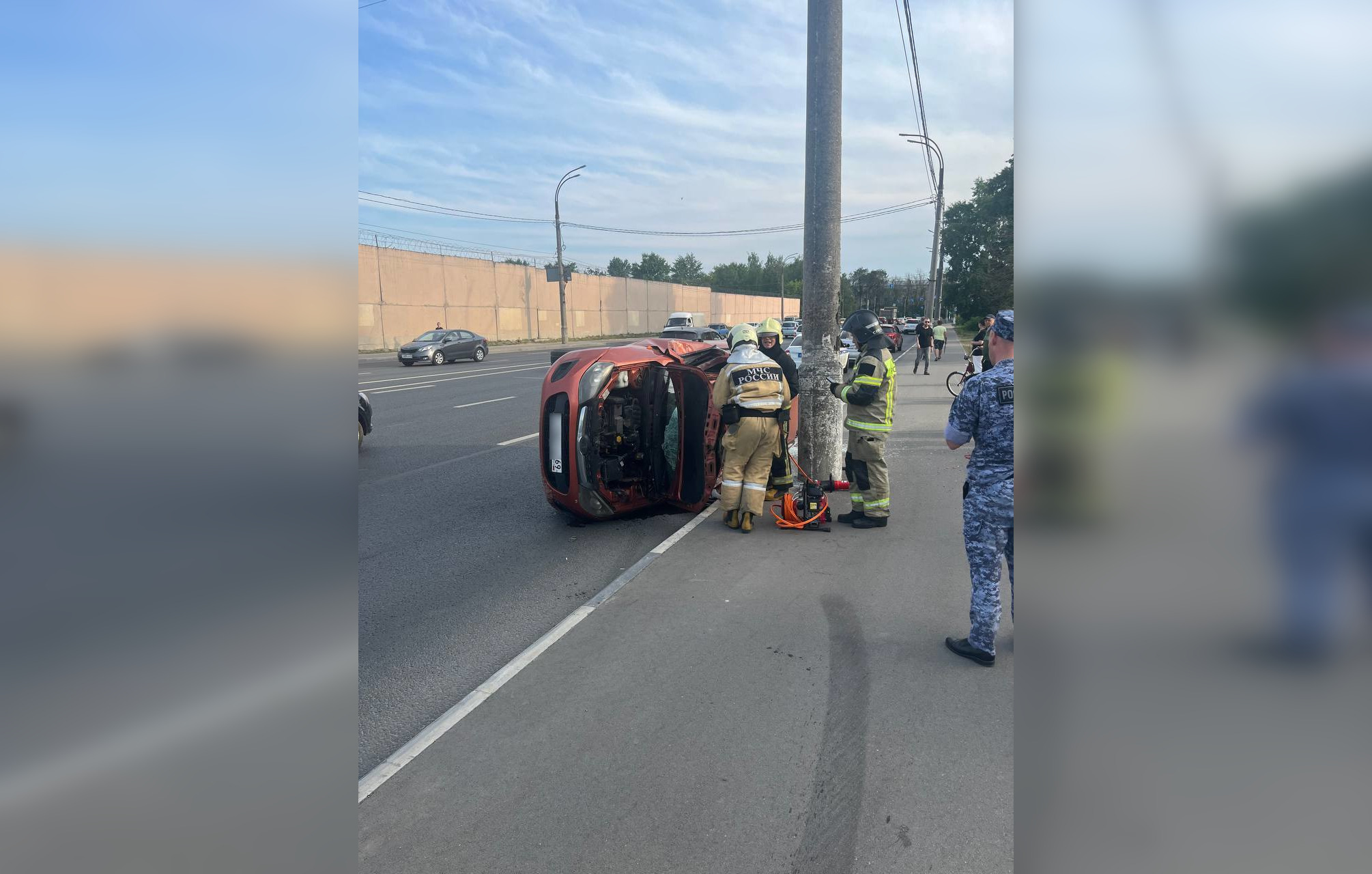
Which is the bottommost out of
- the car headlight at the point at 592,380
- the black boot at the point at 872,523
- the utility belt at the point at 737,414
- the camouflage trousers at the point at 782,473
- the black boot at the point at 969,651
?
the black boot at the point at 969,651

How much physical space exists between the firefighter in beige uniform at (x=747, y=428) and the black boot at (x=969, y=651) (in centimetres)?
275

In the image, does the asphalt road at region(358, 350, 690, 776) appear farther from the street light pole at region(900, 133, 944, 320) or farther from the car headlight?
the street light pole at region(900, 133, 944, 320)

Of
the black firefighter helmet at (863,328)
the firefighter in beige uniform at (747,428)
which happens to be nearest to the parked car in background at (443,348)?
the firefighter in beige uniform at (747,428)

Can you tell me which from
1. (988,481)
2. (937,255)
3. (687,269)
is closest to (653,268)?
(687,269)

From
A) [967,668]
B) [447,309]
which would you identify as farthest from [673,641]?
[447,309]

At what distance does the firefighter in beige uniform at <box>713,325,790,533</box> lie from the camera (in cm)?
714

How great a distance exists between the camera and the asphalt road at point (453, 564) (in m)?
4.27

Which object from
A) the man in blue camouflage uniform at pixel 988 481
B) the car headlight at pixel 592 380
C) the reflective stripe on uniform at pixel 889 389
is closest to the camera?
the man in blue camouflage uniform at pixel 988 481

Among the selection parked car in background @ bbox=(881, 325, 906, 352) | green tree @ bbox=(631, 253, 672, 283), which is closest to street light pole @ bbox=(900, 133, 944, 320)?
parked car in background @ bbox=(881, 325, 906, 352)

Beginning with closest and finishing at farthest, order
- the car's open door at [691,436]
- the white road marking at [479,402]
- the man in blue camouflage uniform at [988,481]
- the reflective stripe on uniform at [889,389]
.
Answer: the man in blue camouflage uniform at [988,481], the reflective stripe on uniform at [889,389], the car's open door at [691,436], the white road marking at [479,402]

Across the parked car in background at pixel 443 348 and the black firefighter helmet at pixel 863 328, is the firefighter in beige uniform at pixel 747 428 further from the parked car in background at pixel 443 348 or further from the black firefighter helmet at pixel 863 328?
the parked car in background at pixel 443 348
